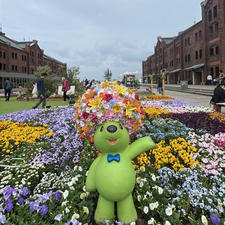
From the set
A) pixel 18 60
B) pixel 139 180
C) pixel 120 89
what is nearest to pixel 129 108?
pixel 120 89

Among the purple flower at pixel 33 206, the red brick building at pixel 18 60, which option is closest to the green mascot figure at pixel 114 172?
the purple flower at pixel 33 206

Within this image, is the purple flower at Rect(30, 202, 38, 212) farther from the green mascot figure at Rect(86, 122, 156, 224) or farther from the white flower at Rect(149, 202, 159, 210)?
the white flower at Rect(149, 202, 159, 210)

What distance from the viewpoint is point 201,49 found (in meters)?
36.3

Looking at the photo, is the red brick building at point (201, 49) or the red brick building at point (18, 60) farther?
the red brick building at point (18, 60)

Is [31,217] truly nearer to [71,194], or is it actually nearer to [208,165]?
[71,194]

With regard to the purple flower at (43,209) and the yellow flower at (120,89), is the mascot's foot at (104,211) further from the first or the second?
the yellow flower at (120,89)

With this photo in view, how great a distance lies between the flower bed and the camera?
7.43 feet

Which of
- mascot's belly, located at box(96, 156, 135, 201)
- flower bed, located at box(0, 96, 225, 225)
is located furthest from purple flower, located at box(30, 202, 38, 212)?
mascot's belly, located at box(96, 156, 135, 201)

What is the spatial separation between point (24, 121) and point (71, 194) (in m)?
4.72

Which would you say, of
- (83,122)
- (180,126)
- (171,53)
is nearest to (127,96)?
(83,122)

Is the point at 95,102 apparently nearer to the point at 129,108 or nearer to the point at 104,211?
the point at 129,108

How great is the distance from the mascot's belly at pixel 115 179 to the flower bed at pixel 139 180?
0.41 meters

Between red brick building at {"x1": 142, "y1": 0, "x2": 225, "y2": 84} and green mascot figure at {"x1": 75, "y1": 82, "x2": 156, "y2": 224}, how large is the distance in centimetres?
3265

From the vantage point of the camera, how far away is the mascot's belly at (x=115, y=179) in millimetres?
1980
